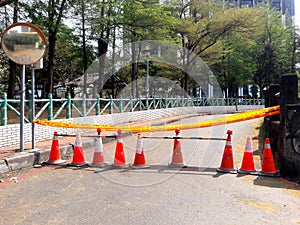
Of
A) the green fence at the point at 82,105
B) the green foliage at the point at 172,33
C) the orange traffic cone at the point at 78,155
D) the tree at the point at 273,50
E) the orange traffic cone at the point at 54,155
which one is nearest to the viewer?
the orange traffic cone at the point at 78,155

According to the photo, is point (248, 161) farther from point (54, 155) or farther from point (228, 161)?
point (54, 155)

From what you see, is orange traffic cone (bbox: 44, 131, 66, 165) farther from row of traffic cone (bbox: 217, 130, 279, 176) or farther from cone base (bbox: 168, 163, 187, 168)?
row of traffic cone (bbox: 217, 130, 279, 176)

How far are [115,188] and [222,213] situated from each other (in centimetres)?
183

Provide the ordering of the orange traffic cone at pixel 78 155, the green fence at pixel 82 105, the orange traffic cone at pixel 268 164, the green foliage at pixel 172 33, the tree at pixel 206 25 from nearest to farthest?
the orange traffic cone at pixel 268 164 → the orange traffic cone at pixel 78 155 → the green fence at pixel 82 105 → the green foliage at pixel 172 33 → the tree at pixel 206 25

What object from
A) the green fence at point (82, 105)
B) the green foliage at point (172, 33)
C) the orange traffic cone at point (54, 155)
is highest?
the green foliage at point (172, 33)

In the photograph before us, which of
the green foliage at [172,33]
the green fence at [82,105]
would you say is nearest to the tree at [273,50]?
the green foliage at [172,33]

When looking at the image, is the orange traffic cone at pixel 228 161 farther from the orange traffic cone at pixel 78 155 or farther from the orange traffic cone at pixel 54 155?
the orange traffic cone at pixel 54 155

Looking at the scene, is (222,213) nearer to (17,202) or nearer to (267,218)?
(267,218)

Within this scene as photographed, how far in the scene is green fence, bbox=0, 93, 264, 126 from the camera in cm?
830

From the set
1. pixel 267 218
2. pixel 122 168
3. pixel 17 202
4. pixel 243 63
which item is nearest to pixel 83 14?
pixel 122 168

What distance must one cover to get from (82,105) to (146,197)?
320 inches

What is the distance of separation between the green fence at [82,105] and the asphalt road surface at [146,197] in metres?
2.87

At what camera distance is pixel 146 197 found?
14.0 feet

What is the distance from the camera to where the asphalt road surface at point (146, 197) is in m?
3.51
